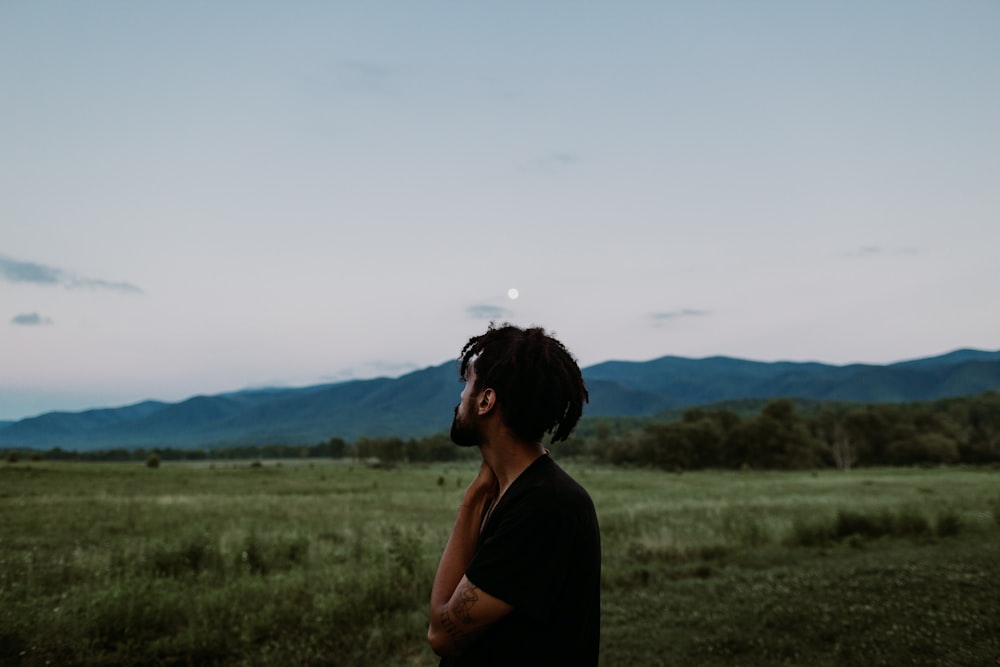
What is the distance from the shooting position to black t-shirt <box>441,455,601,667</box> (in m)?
2.00

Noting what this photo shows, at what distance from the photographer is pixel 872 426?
285 feet

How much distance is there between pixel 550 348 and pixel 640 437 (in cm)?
9897

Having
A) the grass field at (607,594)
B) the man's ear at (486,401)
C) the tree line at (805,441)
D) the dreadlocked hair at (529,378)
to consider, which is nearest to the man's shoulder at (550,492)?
the dreadlocked hair at (529,378)

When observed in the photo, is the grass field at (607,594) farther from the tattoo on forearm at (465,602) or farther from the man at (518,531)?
the tattoo on forearm at (465,602)

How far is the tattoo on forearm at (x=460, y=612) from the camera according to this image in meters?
2.05

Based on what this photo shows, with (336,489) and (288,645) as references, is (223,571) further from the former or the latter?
(336,489)

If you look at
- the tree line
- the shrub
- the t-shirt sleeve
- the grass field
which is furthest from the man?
the tree line

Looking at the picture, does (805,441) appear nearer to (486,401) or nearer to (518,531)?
(486,401)

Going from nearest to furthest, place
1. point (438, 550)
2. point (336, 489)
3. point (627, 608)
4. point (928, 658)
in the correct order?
point (928, 658) → point (627, 608) → point (438, 550) → point (336, 489)

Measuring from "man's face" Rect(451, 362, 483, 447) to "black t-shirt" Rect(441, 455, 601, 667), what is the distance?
27 cm

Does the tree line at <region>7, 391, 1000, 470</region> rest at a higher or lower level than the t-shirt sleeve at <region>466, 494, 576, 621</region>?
lower

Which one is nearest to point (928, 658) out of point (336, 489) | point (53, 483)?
point (336, 489)

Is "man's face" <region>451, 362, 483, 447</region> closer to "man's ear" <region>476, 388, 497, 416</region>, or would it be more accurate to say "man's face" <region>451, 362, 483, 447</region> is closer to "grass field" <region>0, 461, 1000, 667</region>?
"man's ear" <region>476, 388, 497, 416</region>

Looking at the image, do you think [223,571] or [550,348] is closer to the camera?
[550,348]
